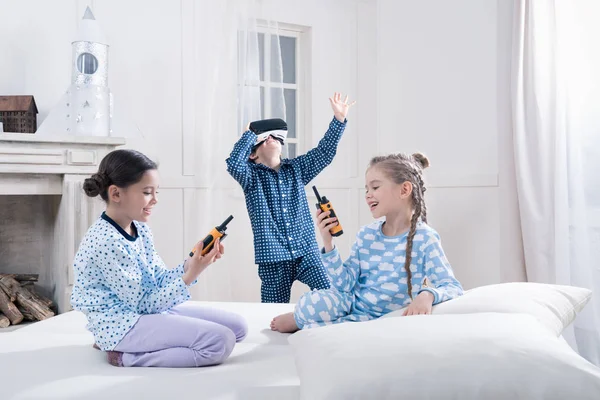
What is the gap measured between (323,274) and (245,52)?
1530 millimetres

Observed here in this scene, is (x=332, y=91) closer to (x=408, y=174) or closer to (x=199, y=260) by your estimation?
(x=408, y=174)

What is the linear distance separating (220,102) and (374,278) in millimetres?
2123

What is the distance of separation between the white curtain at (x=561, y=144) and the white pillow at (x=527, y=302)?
4.09 feet

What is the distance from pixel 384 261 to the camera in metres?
1.95

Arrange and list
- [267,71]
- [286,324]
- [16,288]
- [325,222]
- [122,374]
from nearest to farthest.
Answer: [122,374]
[325,222]
[286,324]
[16,288]
[267,71]

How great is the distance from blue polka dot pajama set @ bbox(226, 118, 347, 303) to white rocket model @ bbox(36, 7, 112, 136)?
789 mm

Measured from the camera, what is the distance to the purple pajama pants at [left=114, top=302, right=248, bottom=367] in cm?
160

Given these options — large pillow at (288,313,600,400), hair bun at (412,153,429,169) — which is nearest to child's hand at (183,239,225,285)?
large pillow at (288,313,600,400)

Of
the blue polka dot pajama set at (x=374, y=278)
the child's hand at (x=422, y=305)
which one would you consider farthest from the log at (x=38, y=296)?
the child's hand at (x=422, y=305)

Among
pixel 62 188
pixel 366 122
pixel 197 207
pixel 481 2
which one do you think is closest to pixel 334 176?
pixel 366 122

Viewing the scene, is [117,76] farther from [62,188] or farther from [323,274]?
[323,274]

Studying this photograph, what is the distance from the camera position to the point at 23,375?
1.44 metres

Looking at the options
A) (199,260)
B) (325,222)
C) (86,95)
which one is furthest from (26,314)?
(325,222)

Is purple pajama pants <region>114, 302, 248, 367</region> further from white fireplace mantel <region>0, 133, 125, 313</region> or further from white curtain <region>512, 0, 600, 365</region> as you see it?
white curtain <region>512, 0, 600, 365</region>
